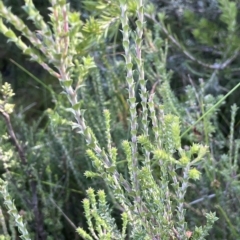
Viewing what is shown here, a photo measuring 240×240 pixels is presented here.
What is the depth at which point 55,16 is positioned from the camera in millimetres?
525

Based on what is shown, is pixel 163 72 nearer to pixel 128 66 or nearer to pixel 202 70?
pixel 202 70

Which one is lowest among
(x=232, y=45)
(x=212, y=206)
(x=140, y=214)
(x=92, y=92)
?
(x=212, y=206)

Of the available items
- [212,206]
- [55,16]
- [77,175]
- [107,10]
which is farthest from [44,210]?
[55,16]

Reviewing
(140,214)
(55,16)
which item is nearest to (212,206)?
(140,214)

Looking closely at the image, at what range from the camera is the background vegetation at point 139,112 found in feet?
3.42

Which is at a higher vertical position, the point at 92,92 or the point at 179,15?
→ the point at 179,15

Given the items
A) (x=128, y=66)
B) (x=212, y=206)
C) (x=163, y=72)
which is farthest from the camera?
(x=163, y=72)

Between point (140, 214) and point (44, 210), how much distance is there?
463 millimetres

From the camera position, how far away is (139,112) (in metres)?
1.20

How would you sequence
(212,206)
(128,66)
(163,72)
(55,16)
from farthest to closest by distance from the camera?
(163,72) < (212,206) < (128,66) < (55,16)

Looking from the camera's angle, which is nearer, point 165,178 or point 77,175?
point 165,178

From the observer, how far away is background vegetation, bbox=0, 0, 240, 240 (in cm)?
104

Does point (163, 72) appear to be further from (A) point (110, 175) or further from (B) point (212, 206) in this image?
(A) point (110, 175)

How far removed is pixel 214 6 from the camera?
1.53 m
